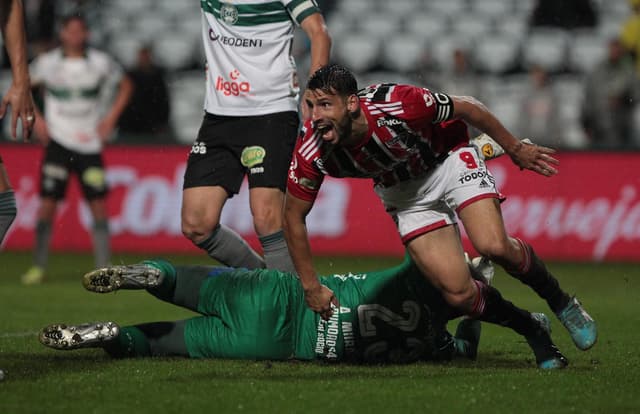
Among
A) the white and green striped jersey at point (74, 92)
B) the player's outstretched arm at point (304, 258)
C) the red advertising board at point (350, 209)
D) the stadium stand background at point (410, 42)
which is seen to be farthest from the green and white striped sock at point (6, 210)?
the stadium stand background at point (410, 42)

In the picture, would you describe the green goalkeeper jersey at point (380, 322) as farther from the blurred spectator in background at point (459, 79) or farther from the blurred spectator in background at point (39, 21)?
the blurred spectator in background at point (39, 21)

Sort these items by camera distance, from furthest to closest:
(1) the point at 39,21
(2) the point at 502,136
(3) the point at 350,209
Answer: (1) the point at 39,21 → (3) the point at 350,209 → (2) the point at 502,136

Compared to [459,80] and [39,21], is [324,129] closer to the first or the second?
[459,80]

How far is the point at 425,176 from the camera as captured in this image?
595 cm

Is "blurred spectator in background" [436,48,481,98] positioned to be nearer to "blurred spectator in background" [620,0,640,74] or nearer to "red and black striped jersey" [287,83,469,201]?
"blurred spectator in background" [620,0,640,74]

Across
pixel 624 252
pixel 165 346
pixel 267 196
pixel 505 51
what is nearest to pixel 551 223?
pixel 624 252

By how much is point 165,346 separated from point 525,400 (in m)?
2.05

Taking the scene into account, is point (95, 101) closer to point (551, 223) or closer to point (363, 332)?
point (551, 223)

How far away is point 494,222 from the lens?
219 inches

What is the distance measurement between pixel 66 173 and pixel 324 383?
6.48 metres

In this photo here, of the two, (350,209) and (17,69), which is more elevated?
(17,69)

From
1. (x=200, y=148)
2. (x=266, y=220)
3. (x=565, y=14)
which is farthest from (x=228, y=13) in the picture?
(x=565, y=14)

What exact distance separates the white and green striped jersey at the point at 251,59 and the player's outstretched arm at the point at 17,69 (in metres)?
1.87

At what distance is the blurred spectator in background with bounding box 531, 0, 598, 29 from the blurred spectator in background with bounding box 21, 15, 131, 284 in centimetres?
682
